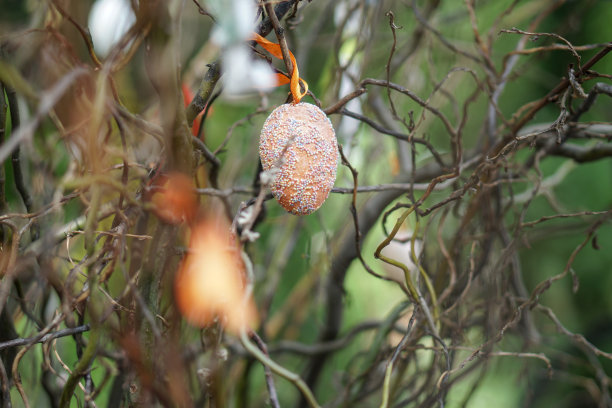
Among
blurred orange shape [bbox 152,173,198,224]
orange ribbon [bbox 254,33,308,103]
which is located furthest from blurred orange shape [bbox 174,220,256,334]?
orange ribbon [bbox 254,33,308,103]

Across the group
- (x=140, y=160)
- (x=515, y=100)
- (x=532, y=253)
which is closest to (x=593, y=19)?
(x=515, y=100)

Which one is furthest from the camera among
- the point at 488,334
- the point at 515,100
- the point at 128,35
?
the point at 515,100

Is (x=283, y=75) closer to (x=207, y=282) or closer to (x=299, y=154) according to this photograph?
(x=299, y=154)

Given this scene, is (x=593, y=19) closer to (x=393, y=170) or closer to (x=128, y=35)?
(x=393, y=170)

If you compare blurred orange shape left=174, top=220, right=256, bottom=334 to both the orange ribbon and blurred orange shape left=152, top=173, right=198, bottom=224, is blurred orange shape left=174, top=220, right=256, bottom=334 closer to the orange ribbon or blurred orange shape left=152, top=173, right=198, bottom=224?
blurred orange shape left=152, top=173, right=198, bottom=224

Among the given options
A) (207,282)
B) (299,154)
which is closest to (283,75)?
(299,154)

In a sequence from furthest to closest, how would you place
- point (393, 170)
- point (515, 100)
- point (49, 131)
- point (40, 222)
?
point (515, 100) → point (393, 170) → point (49, 131) → point (40, 222)
